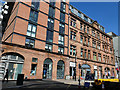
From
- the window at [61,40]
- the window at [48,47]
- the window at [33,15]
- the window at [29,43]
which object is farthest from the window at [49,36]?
the window at [33,15]

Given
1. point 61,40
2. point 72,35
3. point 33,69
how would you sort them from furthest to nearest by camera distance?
point 72,35
point 61,40
point 33,69

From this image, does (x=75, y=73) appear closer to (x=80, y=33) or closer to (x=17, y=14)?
(x=80, y=33)

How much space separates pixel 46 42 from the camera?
2075cm

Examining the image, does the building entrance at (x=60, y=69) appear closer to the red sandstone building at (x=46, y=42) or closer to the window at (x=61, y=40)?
the red sandstone building at (x=46, y=42)

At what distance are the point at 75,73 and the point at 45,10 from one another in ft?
59.4

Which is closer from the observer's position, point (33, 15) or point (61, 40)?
point (33, 15)

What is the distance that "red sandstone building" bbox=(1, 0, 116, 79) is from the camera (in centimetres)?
1669

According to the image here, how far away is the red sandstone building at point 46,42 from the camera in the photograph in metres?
16.7

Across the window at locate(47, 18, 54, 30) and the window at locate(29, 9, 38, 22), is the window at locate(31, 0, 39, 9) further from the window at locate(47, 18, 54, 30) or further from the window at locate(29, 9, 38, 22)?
the window at locate(47, 18, 54, 30)

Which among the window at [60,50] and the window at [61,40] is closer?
the window at [60,50]

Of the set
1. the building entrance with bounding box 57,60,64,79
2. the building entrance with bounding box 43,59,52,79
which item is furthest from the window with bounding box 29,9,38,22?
the building entrance with bounding box 57,60,64,79

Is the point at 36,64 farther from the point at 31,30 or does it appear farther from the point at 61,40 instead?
the point at 61,40

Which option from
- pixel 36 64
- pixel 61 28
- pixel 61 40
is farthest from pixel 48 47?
pixel 61 28

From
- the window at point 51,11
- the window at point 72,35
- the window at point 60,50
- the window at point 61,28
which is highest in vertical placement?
the window at point 51,11
